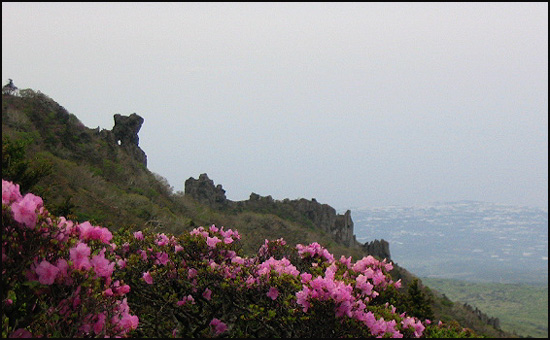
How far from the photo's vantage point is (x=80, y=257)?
285 centimetres

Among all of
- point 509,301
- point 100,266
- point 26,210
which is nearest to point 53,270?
point 100,266

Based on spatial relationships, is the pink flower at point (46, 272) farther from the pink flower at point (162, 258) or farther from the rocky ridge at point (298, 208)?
the rocky ridge at point (298, 208)

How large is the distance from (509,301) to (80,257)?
14841 centimetres

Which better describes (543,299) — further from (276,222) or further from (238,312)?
(238,312)

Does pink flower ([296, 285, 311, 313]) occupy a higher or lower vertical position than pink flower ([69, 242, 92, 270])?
lower

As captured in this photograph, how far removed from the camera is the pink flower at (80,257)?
9.29ft

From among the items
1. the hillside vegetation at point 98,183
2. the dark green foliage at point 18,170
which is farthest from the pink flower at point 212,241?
the dark green foliage at point 18,170

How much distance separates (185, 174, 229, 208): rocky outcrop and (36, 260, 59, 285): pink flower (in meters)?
38.4

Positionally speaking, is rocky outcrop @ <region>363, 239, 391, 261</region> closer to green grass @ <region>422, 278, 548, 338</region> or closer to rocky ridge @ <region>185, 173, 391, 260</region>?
rocky ridge @ <region>185, 173, 391, 260</region>

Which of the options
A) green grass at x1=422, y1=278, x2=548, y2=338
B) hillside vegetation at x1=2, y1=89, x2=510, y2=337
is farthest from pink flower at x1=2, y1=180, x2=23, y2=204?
green grass at x1=422, y1=278, x2=548, y2=338

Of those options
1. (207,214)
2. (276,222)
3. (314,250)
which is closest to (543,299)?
(276,222)

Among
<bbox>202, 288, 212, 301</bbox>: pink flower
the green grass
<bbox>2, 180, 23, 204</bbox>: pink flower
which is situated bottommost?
the green grass

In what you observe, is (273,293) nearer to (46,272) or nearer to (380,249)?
(46,272)

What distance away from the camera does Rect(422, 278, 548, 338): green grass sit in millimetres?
92344
